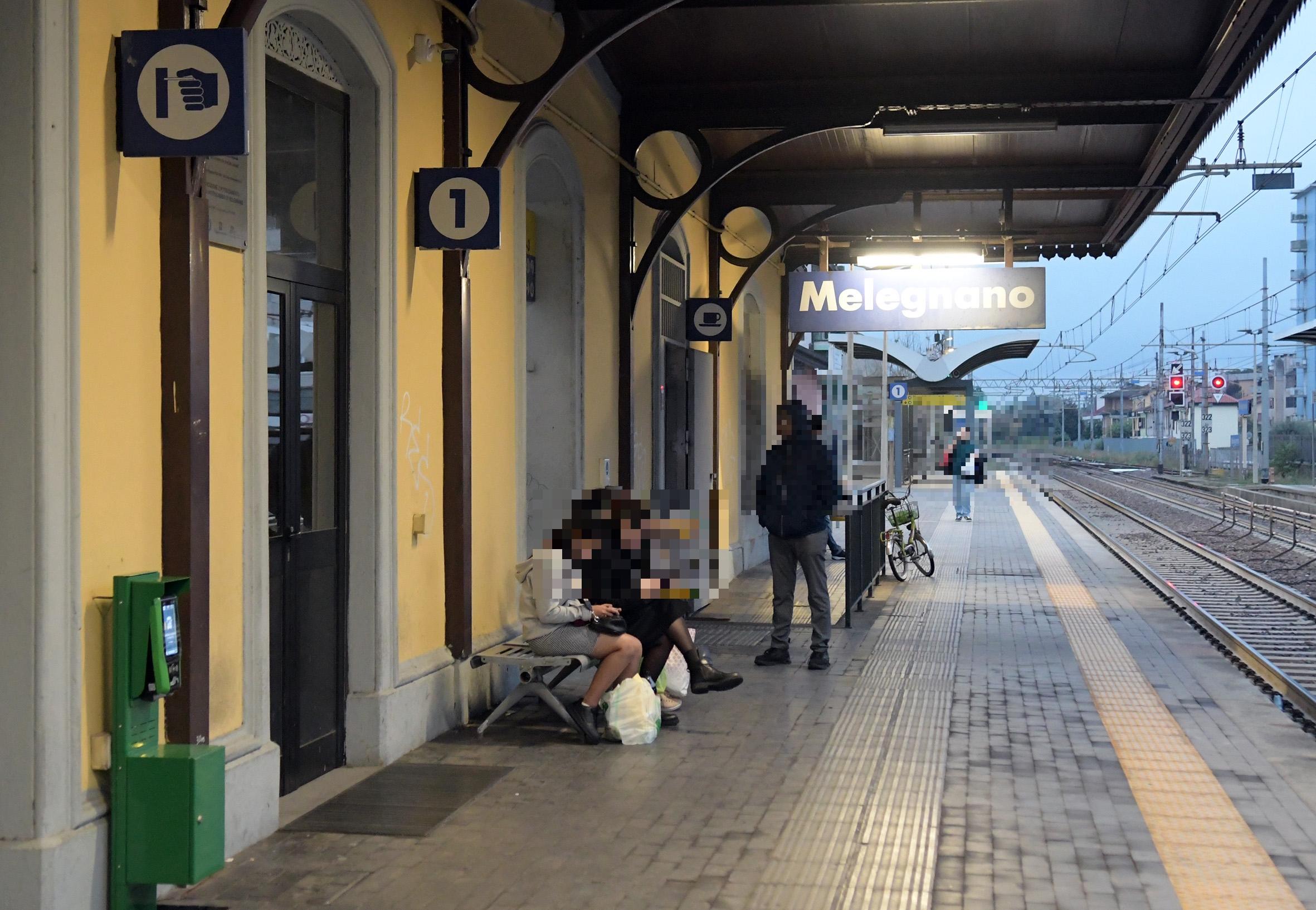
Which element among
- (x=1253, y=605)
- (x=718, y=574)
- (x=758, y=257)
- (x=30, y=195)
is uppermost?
(x=758, y=257)

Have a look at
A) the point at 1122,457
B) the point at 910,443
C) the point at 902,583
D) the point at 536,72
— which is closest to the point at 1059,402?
the point at 1122,457

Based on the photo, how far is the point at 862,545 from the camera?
1194 centimetres

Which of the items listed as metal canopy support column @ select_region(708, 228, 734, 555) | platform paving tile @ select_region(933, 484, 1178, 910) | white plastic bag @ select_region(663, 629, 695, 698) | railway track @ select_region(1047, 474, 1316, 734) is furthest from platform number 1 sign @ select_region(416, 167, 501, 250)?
metal canopy support column @ select_region(708, 228, 734, 555)

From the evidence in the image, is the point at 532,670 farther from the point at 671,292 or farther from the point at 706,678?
the point at 671,292

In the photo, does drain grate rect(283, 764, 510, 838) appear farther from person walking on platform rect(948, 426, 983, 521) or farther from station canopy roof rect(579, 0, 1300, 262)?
person walking on platform rect(948, 426, 983, 521)

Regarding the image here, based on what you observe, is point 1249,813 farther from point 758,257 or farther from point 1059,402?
point 1059,402

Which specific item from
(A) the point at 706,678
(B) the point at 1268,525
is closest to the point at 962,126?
(A) the point at 706,678

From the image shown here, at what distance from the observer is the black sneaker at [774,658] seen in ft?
30.4

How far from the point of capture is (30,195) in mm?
3879

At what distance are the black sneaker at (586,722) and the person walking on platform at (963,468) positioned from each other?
18.3 meters

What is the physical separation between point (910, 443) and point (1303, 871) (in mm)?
41235

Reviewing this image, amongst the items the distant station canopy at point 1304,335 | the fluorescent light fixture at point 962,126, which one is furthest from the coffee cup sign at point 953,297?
the distant station canopy at point 1304,335

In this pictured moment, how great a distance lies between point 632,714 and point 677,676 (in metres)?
1.04

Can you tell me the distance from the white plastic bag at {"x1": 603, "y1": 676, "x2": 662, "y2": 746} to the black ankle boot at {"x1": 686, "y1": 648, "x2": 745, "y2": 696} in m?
1.14
